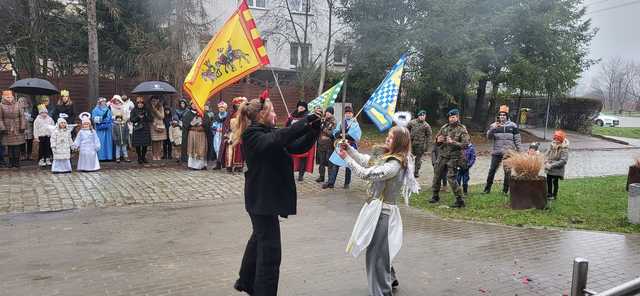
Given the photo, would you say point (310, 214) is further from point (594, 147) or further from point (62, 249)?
point (594, 147)

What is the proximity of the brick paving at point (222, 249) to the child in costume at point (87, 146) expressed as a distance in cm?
215

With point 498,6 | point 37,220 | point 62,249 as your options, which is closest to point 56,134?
point 37,220

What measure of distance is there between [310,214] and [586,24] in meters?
22.5

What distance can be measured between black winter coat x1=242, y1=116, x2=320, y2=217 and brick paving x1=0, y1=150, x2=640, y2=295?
49.6 inches

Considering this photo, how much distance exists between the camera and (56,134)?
11.8m

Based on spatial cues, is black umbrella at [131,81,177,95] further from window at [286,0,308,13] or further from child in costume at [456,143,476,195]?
window at [286,0,308,13]

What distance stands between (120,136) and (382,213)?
10774 millimetres

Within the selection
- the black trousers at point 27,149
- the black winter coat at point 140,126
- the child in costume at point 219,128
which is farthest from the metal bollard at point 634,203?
the black trousers at point 27,149

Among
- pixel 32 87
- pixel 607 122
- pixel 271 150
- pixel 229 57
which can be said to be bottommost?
pixel 607 122

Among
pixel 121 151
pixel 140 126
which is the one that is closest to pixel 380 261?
pixel 140 126

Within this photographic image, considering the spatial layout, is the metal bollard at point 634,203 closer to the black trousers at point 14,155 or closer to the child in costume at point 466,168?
the child in costume at point 466,168

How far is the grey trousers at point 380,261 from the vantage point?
467 cm

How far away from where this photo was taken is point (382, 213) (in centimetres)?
475

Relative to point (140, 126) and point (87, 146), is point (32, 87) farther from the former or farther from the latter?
point (140, 126)
